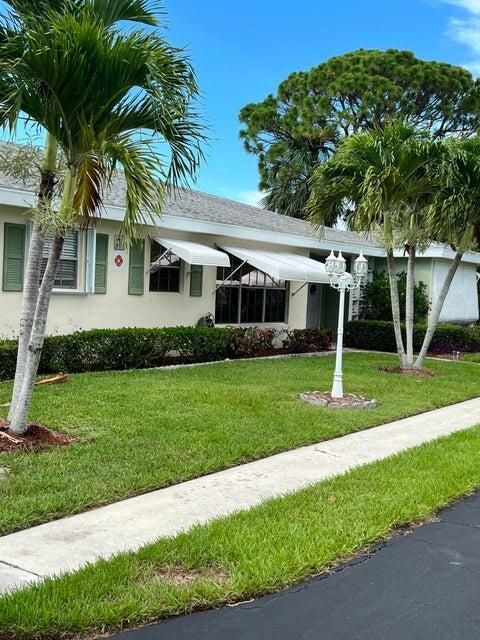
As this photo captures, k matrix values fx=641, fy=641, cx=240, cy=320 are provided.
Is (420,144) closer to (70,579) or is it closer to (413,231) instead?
(413,231)

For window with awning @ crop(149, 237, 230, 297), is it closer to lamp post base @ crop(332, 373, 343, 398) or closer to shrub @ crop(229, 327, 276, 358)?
shrub @ crop(229, 327, 276, 358)

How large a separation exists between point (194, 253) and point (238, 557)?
9108mm

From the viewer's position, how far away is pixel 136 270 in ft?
43.1

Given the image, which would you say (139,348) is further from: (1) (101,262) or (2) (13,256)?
(2) (13,256)

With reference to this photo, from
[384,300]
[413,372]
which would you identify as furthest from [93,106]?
[384,300]

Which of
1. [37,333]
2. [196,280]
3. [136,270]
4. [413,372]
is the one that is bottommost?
[413,372]

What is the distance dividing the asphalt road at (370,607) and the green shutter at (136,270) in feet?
31.0

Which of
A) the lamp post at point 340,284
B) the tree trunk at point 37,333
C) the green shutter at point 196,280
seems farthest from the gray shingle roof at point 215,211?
the tree trunk at point 37,333

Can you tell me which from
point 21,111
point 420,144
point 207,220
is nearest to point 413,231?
point 420,144

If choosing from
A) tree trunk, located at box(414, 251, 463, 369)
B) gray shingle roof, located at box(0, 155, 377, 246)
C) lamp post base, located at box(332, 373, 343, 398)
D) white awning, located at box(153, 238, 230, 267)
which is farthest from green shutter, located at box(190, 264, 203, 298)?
lamp post base, located at box(332, 373, 343, 398)

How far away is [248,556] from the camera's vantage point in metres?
4.09

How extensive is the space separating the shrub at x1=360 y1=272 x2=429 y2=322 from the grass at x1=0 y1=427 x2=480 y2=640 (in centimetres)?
1394

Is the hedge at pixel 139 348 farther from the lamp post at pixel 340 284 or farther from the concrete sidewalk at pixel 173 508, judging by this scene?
the concrete sidewalk at pixel 173 508

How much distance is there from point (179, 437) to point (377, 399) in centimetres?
436
